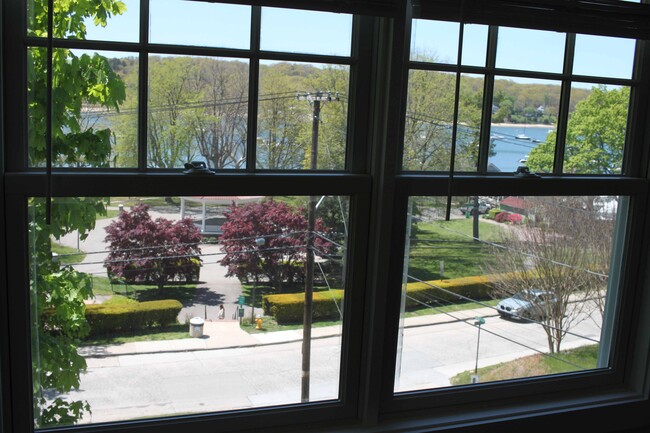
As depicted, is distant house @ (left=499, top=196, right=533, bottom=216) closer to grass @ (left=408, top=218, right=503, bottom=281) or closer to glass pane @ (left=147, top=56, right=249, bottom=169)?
grass @ (left=408, top=218, right=503, bottom=281)

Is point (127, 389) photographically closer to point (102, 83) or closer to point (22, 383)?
point (22, 383)

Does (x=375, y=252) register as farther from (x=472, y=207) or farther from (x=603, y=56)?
(x=603, y=56)

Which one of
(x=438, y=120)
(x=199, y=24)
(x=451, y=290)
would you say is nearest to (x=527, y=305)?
(x=451, y=290)

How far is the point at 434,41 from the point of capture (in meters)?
2.16

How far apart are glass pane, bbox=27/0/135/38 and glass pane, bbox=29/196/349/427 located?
0.44m

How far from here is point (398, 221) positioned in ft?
7.27

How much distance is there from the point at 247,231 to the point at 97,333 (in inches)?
20.3

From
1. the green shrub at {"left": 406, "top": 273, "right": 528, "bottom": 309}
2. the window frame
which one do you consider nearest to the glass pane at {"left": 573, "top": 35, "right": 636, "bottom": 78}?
the window frame

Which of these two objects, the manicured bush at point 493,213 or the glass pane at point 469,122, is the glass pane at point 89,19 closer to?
the glass pane at point 469,122

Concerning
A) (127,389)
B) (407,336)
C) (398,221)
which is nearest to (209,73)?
(398,221)

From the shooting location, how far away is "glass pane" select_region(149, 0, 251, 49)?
6.05 feet

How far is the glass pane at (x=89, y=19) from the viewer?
5.77 ft

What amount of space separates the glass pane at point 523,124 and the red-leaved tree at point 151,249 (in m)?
1.09

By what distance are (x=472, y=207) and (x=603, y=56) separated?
0.76 metres
